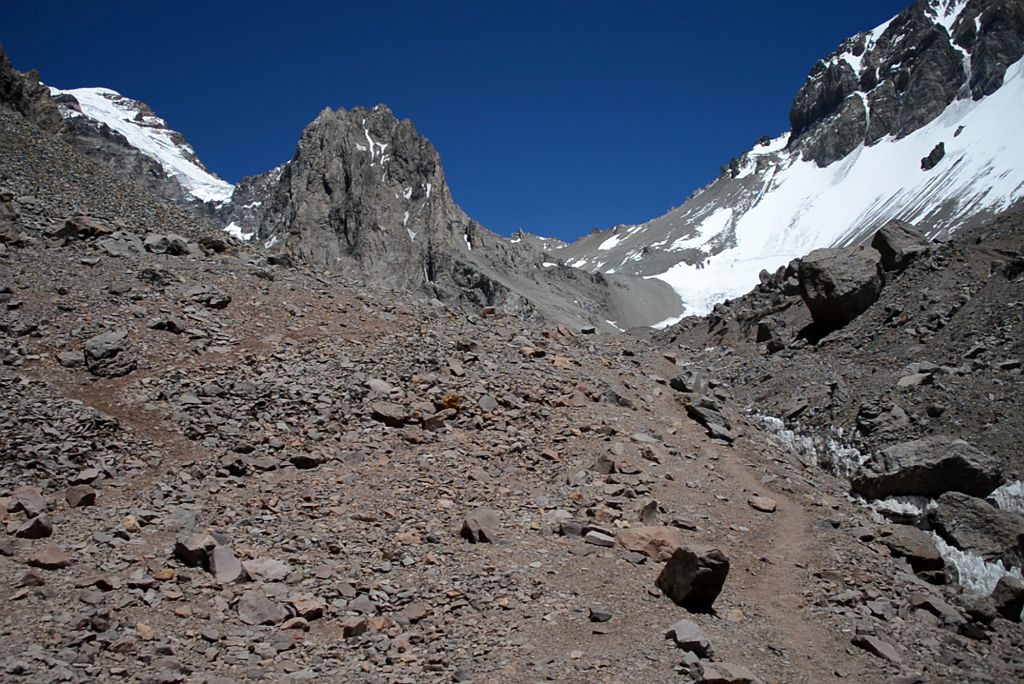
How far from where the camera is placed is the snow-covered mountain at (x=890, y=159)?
132000 mm

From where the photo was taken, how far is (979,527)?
13.1 metres

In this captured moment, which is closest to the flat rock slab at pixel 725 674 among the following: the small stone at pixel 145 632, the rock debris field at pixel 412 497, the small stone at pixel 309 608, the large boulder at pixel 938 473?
the rock debris field at pixel 412 497

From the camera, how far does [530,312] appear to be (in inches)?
3265

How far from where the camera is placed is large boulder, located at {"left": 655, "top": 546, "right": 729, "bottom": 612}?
31.3 feet

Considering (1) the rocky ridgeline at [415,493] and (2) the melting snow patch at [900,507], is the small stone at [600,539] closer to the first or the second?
(1) the rocky ridgeline at [415,493]

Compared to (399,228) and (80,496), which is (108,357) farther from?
(399,228)


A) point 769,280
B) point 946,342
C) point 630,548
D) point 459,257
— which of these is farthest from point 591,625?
point 459,257

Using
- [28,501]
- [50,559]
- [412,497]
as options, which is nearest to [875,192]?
[412,497]

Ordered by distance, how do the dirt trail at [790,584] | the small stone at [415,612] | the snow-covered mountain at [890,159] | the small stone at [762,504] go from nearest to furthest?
the small stone at [415,612] < the dirt trail at [790,584] < the small stone at [762,504] < the snow-covered mountain at [890,159]

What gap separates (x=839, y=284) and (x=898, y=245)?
3366 mm

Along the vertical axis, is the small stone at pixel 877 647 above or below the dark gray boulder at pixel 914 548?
below

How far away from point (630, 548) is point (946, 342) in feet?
48.7

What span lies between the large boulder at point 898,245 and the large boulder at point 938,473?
46.8 feet

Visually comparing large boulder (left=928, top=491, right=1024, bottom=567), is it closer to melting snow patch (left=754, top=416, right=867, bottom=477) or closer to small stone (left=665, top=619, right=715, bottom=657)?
melting snow patch (left=754, top=416, right=867, bottom=477)
